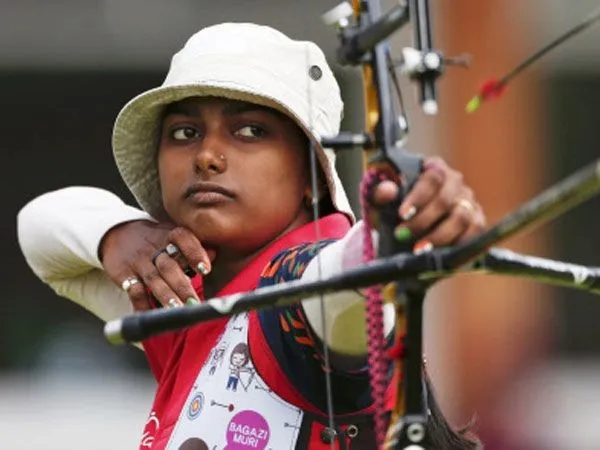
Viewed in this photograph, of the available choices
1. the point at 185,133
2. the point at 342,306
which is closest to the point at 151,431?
the point at 185,133

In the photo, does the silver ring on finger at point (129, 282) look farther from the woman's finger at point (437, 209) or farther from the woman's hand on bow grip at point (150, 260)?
the woman's finger at point (437, 209)

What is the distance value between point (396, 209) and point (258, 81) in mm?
678

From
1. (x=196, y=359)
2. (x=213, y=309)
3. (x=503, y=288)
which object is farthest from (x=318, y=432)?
(x=503, y=288)

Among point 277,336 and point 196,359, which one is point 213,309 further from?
point 196,359

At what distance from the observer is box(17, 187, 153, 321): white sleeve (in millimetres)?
2596

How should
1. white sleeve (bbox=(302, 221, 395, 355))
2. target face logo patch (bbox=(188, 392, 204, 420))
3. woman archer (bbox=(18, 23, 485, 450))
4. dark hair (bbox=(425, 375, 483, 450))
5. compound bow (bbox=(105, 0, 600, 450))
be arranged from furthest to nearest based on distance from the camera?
1. target face logo patch (bbox=(188, 392, 204, 420))
2. woman archer (bbox=(18, 23, 485, 450))
3. dark hair (bbox=(425, 375, 483, 450))
4. white sleeve (bbox=(302, 221, 395, 355))
5. compound bow (bbox=(105, 0, 600, 450))

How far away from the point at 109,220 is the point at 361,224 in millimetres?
879

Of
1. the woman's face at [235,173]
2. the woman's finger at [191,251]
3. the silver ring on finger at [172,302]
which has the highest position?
the woman's face at [235,173]

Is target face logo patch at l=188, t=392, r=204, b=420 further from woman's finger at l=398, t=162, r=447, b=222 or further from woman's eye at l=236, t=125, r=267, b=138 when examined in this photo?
woman's finger at l=398, t=162, r=447, b=222

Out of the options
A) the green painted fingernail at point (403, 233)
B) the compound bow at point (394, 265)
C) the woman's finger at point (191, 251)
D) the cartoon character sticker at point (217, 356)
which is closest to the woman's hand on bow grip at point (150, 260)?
the woman's finger at point (191, 251)

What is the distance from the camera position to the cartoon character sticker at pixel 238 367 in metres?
2.11

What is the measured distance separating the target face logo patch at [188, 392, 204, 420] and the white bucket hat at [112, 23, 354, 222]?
32cm

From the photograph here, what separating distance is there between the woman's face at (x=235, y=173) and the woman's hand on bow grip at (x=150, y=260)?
28 millimetres

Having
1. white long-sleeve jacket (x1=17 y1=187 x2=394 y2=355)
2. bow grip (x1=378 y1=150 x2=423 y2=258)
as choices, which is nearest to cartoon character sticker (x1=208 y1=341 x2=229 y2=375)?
white long-sleeve jacket (x1=17 y1=187 x2=394 y2=355)
